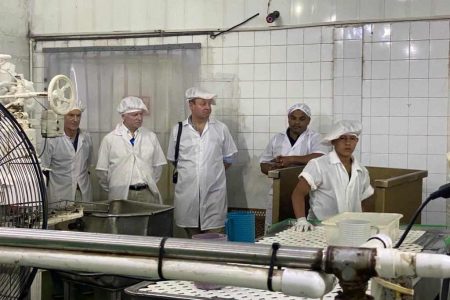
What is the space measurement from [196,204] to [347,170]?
1443 millimetres

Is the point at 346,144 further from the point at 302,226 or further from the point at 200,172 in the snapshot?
the point at 200,172

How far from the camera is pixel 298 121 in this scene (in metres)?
4.32

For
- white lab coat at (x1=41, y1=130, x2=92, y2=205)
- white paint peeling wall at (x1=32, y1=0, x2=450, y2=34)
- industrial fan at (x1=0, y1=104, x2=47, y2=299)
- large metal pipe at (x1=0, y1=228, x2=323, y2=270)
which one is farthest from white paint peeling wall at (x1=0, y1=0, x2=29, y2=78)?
large metal pipe at (x1=0, y1=228, x2=323, y2=270)

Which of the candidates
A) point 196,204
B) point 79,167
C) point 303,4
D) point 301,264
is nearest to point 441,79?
point 303,4

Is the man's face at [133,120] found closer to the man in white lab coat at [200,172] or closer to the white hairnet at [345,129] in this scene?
the man in white lab coat at [200,172]

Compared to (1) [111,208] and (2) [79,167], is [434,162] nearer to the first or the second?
(1) [111,208]

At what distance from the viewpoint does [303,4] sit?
4609 mm

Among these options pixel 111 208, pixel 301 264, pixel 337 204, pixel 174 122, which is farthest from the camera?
pixel 174 122

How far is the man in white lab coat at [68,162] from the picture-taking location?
4.21 metres

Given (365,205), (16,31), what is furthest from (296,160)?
(16,31)

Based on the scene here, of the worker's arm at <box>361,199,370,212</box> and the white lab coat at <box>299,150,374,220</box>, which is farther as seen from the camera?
the worker's arm at <box>361,199,370,212</box>

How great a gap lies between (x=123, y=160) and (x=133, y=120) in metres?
0.30

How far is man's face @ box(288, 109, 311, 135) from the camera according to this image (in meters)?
4.32

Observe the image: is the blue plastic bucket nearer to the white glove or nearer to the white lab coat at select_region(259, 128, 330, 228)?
the white glove
